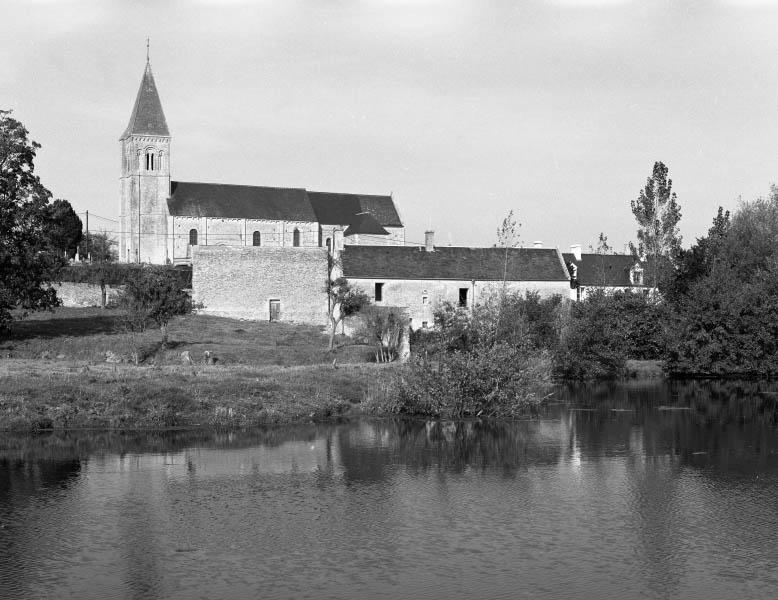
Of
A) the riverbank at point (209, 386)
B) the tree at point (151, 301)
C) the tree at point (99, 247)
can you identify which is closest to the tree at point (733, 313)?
the riverbank at point (209, 386)

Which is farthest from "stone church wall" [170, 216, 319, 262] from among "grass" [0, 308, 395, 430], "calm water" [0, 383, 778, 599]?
"calm water" [0, 383, 778, 599]

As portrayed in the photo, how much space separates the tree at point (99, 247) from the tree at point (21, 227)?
1474 inches

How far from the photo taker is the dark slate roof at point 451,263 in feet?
164

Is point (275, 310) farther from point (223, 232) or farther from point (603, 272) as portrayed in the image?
point (223, 232)

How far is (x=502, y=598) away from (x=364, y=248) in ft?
131

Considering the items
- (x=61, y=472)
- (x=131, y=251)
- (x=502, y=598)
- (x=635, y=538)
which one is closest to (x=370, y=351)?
(x=61, y=472)

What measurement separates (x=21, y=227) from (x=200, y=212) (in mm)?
38476

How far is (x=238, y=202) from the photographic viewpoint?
74500 millimetres

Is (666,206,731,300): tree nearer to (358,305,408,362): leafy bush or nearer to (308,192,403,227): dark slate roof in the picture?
(358,305,408,362): leafy bush

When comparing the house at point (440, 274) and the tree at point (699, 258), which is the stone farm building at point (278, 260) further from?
the tree at point (699, 258)

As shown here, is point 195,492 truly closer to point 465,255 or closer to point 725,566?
point 725,566

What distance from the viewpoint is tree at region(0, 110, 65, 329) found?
33656 mm

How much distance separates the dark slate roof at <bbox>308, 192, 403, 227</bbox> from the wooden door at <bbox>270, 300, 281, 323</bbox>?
31723mm

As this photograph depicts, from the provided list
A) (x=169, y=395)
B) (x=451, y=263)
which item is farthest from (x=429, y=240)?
(x=169, y=395)
